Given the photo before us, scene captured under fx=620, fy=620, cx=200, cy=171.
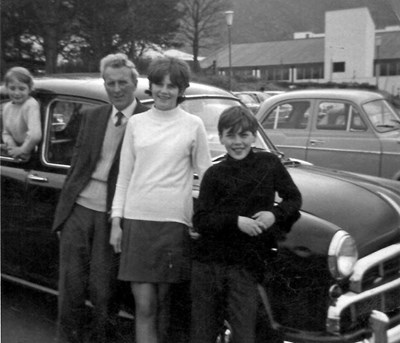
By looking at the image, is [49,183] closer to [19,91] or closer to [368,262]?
[19,91]

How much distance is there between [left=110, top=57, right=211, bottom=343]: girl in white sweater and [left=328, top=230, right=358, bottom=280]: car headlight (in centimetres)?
67

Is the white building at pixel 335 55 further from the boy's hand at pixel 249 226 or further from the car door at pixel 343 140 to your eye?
the boy's hand at pixel 249 226

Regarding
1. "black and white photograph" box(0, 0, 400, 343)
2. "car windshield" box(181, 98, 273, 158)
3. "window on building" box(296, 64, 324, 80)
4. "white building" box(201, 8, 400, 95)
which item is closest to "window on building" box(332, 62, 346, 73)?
"white building" box(201, 8, 400, 95)

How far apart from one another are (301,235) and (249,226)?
0.40m

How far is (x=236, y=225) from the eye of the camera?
2.63 metres

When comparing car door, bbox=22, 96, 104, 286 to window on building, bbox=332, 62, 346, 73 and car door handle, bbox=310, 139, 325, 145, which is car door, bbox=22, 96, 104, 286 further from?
car door handle, bbox=310, 139, 325, 145

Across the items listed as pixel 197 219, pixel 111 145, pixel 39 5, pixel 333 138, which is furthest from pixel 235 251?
pixel 39 5

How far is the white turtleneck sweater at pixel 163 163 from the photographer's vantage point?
9.39 ft

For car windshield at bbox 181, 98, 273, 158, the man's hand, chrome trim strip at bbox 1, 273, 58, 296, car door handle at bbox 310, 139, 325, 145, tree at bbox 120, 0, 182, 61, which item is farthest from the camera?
tree at bbox 120, 0, 182, 61

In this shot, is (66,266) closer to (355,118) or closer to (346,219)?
(346,219)

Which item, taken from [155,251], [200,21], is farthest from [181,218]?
[200,21]

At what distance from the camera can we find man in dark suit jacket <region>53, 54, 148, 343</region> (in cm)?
320

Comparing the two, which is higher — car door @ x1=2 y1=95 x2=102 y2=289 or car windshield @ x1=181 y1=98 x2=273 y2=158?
car windshield @ x1=181 y1=98 x2=273 y2=158

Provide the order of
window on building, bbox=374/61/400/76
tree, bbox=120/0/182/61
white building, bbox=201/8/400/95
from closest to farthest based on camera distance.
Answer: window on building, bbox=374/61/400/76
white building, bbox=201/8/400/95
tree, bbox=120/0/182/61
